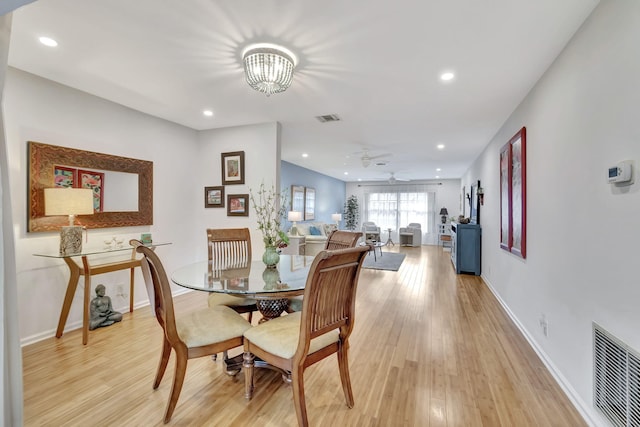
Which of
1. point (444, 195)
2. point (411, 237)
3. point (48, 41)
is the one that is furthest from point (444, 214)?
point (48, 41)

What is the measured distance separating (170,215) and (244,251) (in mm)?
1606

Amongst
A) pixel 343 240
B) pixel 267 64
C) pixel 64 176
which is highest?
pixel 267 64

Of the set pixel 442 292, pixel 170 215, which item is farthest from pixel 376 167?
pixel 170 215

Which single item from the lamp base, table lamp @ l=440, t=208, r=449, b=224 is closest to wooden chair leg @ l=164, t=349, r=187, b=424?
the lamp base

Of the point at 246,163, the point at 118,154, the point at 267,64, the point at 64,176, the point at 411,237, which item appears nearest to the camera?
the point at 267,64

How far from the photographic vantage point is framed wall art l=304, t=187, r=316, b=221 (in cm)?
851

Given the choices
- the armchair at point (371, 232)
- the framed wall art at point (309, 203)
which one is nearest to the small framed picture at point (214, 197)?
the framed wall art at point (309, 203)

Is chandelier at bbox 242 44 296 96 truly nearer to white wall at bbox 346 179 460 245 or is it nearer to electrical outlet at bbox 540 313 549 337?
electrical outlet at bbox 540 313 549 337

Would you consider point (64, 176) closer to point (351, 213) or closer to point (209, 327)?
point (209, 327)

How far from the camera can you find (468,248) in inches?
215

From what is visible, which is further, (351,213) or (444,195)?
(351,213)

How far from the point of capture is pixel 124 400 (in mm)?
1838

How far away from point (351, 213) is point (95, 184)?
925cm

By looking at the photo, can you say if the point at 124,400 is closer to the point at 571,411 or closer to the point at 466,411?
the point at 466,411
